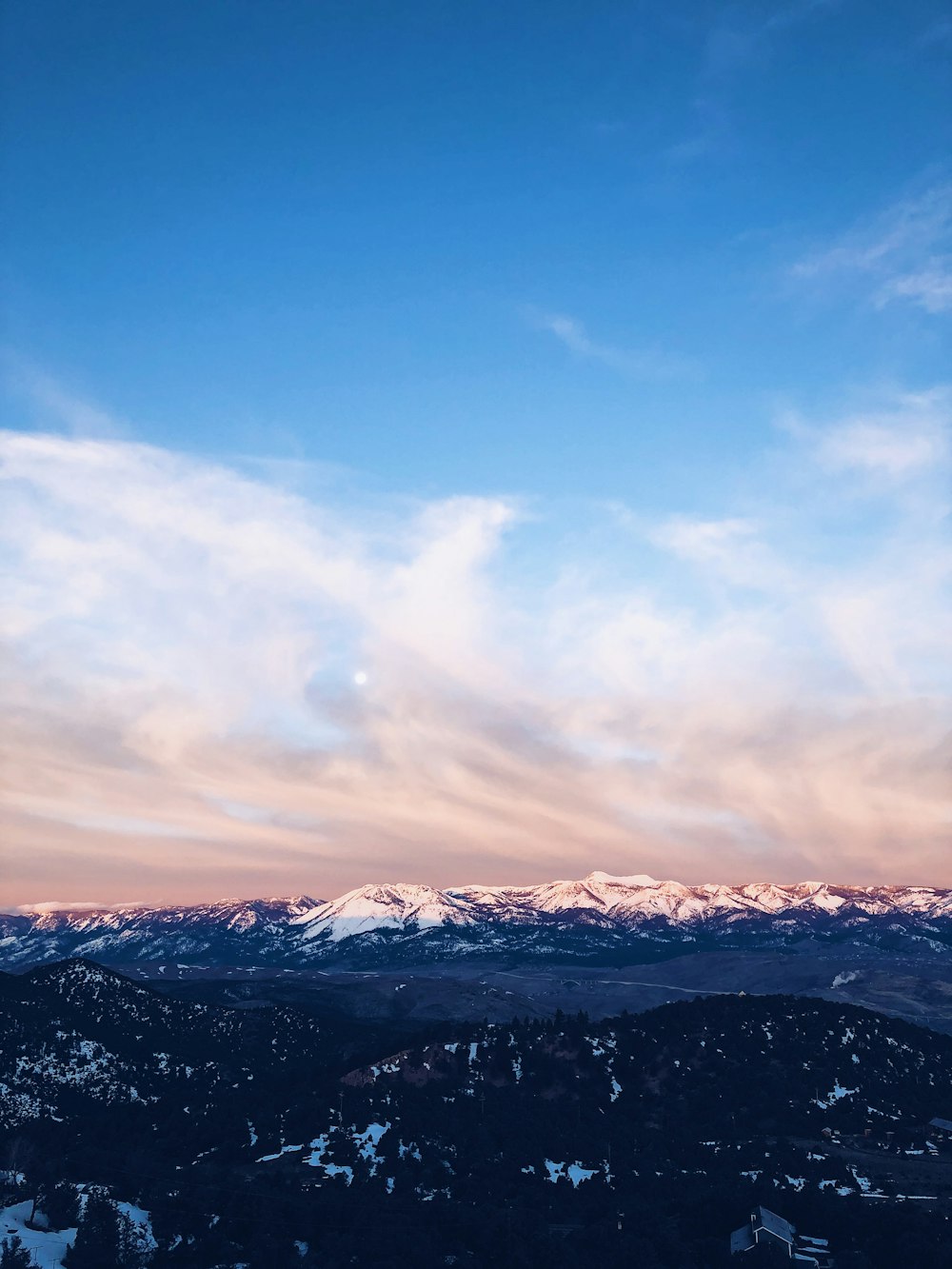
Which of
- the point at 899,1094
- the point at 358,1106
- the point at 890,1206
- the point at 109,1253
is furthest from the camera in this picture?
the point at 899,1094

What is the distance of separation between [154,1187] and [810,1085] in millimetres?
131655

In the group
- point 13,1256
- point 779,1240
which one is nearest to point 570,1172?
point 779,1240

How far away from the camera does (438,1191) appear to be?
149 meters

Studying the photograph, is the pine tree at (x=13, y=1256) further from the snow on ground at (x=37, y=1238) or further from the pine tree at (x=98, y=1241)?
the pine tree at (x=98, y=1241)

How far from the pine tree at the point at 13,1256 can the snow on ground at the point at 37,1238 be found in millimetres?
1789

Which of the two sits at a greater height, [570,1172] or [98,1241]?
[570,1172]

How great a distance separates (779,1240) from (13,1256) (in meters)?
94.2

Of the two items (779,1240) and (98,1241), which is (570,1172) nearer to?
(779,1240)

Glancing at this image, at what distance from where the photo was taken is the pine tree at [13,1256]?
360 feet

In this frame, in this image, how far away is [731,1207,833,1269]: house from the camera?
118 meters

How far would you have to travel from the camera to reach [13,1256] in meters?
111

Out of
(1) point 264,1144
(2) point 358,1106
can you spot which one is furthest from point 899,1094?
(1) point 264,1144

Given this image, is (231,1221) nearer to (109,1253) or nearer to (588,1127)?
(109,1253)

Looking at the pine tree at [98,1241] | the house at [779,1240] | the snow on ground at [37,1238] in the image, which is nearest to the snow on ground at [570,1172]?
the house at [779,1240]
